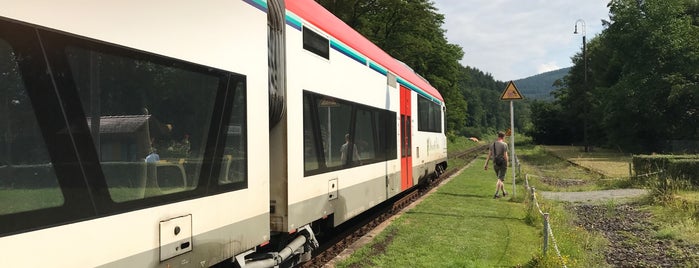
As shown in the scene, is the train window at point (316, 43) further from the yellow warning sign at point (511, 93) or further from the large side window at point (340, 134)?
the yellow warning sign at point (511, 93)

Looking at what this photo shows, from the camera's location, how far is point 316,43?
6027 mm

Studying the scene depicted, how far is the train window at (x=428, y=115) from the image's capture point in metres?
13.2

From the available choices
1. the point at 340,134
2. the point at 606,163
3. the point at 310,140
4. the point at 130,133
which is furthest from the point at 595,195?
the point at 606,163

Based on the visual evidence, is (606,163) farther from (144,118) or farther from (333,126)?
(144,118)

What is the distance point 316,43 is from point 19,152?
12.8 ft

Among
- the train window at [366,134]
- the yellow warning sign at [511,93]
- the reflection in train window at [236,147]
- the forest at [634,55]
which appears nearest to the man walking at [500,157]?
the yellow warning sign at [511,93]

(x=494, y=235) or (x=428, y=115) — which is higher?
(x=428, y=115)

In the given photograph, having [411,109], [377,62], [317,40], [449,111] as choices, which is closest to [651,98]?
[449,111]

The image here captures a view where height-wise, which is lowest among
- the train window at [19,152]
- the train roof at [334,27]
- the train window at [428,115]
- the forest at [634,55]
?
the train window at [19,152]

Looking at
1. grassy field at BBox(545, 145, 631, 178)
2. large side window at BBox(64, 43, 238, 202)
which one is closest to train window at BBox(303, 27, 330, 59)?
large side window at BBox(64, 43, 238, 202)

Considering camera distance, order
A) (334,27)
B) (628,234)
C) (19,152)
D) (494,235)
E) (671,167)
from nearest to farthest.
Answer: (19,152) < (334,27) < (494,235) < (628,234) < (671,167)

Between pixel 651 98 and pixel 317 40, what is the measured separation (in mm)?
37662

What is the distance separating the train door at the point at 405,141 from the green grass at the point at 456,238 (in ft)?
2.31

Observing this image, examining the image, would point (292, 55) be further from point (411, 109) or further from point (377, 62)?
point (411, 109)
